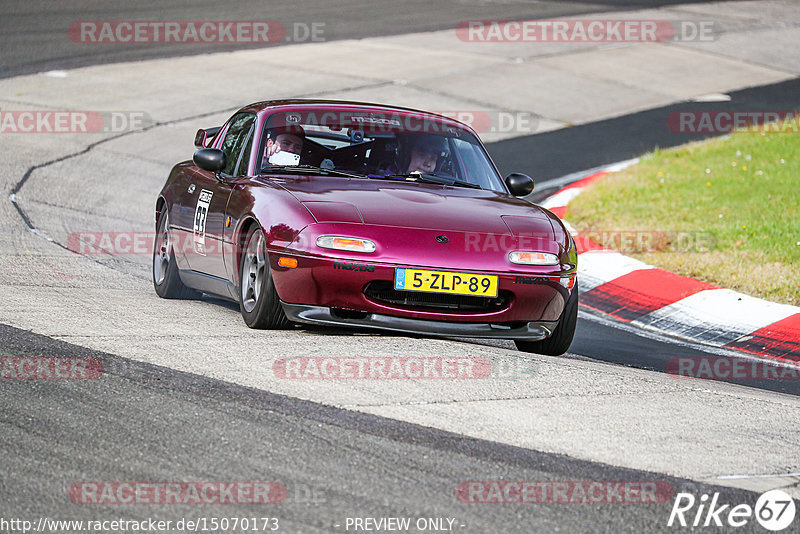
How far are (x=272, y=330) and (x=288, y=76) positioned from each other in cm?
1347

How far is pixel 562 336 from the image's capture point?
7.01 meters

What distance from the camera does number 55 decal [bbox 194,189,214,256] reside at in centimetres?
771

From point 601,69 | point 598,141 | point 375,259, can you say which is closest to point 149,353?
point 375,259

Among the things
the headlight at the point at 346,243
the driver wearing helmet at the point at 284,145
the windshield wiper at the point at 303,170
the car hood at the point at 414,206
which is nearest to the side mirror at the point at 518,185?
the car hood at the point at 414,206

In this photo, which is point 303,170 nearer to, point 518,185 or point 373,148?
point 373,148

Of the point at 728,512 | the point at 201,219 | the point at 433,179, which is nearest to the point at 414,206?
the point at 433,179

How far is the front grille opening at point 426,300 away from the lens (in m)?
6.36

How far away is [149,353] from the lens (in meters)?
5.77

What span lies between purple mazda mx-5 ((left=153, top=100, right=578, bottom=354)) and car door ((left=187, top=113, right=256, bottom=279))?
1 centimetres
